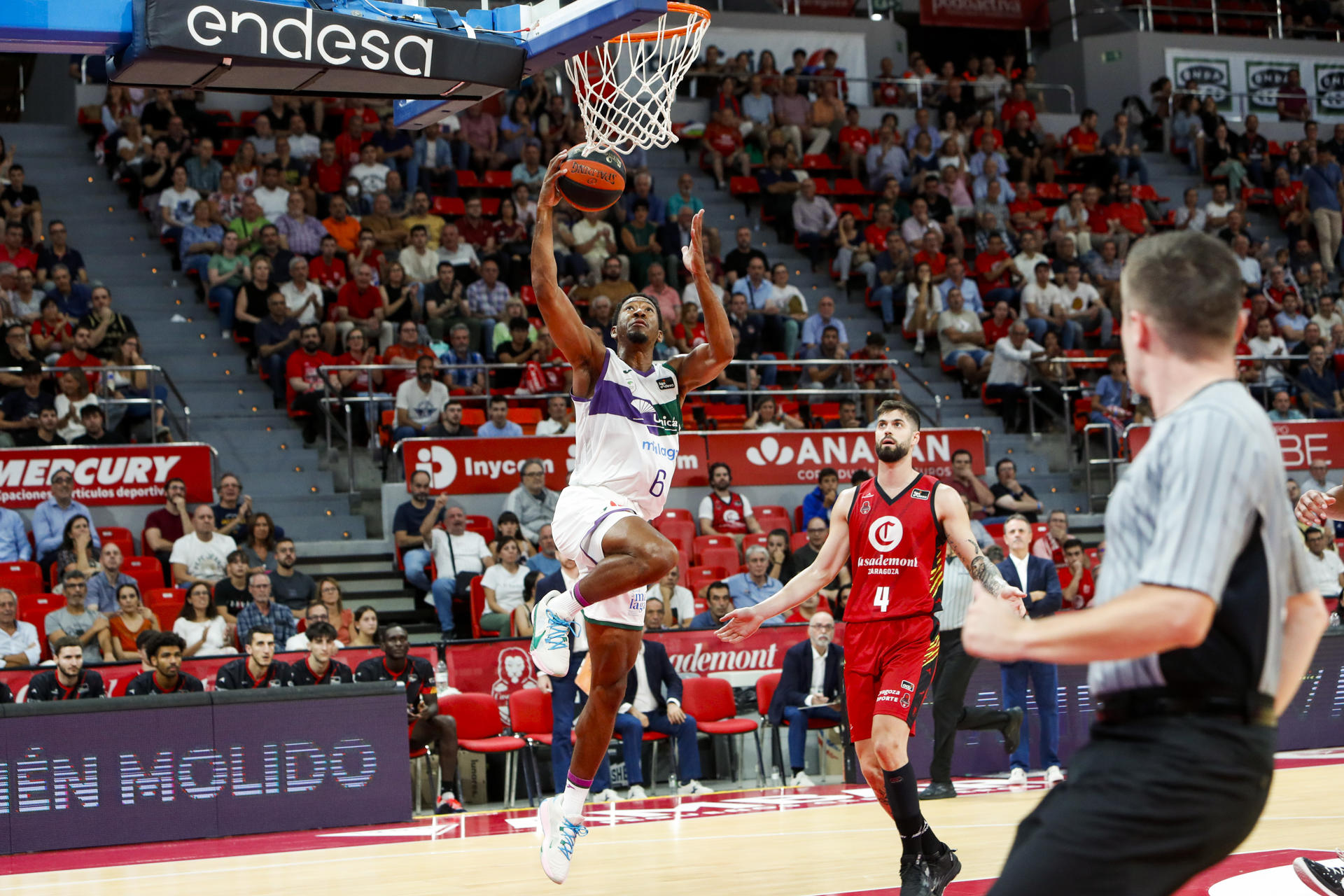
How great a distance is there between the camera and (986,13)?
26484 millimetres

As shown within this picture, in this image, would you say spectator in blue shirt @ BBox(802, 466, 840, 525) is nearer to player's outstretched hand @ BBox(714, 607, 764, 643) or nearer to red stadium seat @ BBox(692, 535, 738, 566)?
red stadium seat @ BBox(692, 535, 738, 566)

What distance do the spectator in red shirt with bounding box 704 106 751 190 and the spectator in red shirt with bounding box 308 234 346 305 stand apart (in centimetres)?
671

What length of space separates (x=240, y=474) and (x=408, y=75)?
9225mm

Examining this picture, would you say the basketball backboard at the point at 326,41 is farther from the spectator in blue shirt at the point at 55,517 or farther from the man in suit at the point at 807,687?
the spectator in blue shirt at the point at 55,517

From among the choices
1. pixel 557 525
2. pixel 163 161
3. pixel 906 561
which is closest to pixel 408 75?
pixel 557 525

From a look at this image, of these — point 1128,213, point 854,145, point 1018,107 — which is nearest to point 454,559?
point 854,145

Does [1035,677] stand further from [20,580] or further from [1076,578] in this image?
[20,580]

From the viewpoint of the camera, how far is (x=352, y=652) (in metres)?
11.7

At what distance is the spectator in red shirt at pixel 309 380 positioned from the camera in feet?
51.1

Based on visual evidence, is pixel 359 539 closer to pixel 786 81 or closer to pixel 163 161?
pixel 163 161

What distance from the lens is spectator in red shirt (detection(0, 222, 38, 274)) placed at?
15602 mm

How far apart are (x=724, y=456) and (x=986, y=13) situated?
14334 mm

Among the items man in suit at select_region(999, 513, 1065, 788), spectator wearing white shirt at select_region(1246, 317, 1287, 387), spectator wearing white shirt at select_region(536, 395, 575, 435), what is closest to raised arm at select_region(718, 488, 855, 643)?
man in suit at select_region(999, 513, 1065, 788)

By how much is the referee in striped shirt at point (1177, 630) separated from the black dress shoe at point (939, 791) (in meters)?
7.93
